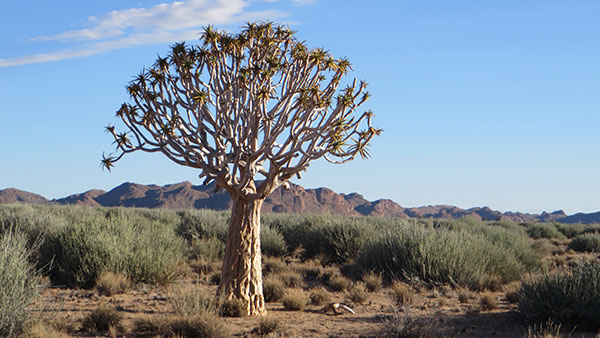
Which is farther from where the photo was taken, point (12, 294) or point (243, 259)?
point (243, 259)

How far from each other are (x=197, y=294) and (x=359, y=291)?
12.9 feet

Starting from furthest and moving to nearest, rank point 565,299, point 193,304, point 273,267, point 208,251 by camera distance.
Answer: point 208,251
point 273,267
point 565,299
point 193,304

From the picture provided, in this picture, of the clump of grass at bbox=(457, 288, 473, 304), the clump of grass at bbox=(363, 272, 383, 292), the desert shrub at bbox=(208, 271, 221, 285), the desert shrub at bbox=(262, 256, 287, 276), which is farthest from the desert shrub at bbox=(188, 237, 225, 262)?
the clump of grass at bbox=(457, 288, 473, 304)

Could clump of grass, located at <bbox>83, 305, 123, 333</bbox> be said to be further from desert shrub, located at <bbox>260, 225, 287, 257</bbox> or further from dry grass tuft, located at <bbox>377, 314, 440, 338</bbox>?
desert shrub, located at <bbox>260, 225, 287, 257</bbox>

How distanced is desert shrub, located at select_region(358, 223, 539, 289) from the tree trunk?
15.2ft

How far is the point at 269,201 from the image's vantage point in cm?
10212

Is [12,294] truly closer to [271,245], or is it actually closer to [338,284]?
A: [338,284]

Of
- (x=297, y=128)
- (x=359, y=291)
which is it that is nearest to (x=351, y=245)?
(x=359, y=291)

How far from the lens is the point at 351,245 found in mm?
17500

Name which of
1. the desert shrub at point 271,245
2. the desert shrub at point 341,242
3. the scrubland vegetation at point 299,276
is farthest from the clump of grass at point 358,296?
the desert shrub at point 271,245

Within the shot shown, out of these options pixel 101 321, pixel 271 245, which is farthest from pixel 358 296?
pixel 271 245

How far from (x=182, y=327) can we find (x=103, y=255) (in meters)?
4.84

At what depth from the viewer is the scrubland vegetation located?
8.25m

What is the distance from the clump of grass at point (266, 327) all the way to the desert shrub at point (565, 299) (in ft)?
13.9
